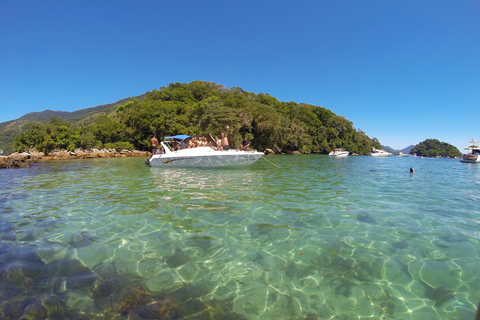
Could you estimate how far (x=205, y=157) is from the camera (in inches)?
603

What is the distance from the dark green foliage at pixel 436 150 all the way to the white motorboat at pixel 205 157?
144 m

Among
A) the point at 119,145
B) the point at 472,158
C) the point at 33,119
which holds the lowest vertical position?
the point at 472,158

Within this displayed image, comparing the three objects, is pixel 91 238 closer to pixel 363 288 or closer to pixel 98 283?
pixel 98 283

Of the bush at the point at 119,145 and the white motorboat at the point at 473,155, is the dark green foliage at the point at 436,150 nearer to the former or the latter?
the white motorboat at the point at 473,155

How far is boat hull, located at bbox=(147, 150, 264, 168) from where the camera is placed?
590 inches

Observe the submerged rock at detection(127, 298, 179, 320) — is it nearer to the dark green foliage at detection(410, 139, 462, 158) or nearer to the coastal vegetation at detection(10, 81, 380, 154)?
the coastal vegetation at detection(10, 81, 380, 154)


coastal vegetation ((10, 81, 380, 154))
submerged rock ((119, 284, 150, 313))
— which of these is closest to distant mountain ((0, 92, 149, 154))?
coastal vegetation ((10, 81, 380, 154))

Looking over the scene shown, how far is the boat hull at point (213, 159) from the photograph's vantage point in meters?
15.0

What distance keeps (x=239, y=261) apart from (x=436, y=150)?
154601 millimetres

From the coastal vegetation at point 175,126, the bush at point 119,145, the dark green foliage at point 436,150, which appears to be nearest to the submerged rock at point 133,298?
the coastal vegetation at point 175,126

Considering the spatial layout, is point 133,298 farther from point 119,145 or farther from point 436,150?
point 436,150

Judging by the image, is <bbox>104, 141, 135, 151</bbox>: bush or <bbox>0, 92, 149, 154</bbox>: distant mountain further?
<bbox>0, 92, 149, 154</bbox>: distant mountain

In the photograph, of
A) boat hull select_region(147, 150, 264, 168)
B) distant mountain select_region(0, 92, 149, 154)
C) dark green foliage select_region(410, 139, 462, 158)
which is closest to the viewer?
boat hull select_region(147, 150, 264, 168)

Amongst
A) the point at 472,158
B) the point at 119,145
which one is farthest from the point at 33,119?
the point at 472,158
